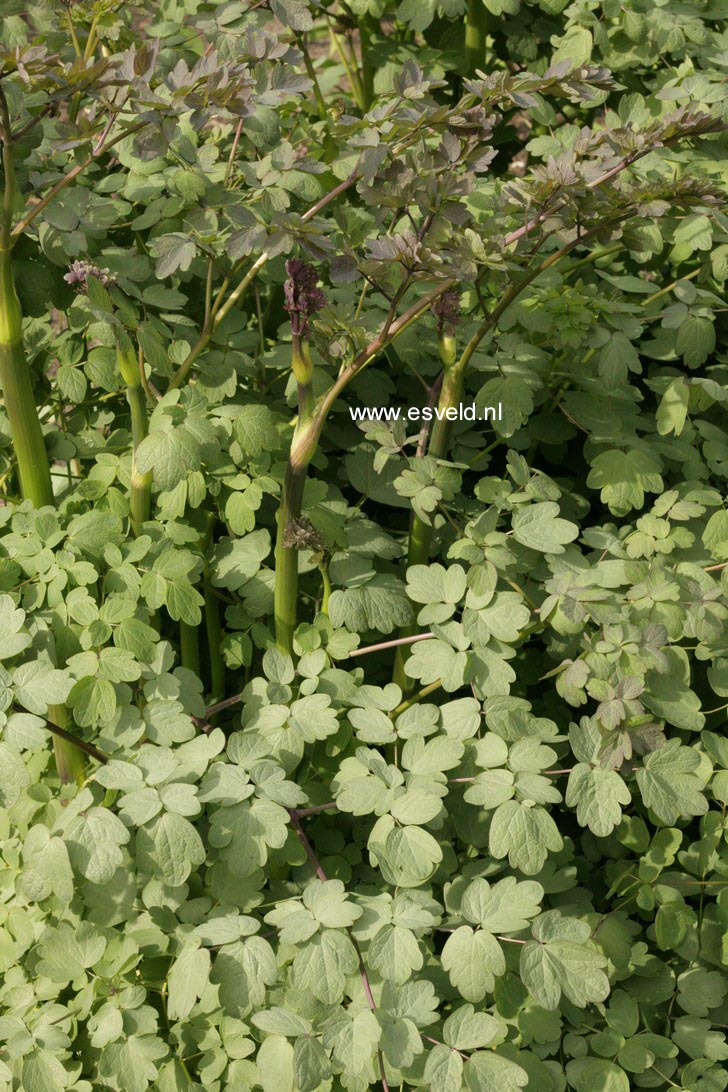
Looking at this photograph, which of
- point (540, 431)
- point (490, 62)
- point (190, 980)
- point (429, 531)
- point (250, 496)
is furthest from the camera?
point (490, 62)

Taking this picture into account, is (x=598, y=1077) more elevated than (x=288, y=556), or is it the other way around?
(x=288, y=556)

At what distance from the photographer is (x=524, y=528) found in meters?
1.66

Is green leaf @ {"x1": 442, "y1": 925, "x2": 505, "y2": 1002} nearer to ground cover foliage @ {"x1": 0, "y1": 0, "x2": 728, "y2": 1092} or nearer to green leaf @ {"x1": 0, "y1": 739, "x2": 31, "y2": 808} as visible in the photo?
ground cover foliage @ {"x1": 0, "y1": 0, "x2": 728, "y2": 1092}

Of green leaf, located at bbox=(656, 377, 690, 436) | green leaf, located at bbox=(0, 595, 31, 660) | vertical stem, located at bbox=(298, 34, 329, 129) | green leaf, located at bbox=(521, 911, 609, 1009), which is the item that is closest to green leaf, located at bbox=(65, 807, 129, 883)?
green leaf, located at bbox=(0, 595, 31, 660)

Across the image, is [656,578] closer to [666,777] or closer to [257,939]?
[666,777]

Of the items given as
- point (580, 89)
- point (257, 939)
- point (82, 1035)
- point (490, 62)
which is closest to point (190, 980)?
point (257, 939)

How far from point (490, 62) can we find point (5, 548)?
1.70 m

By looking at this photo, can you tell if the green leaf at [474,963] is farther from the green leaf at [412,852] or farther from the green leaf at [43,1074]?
the green leaf at [43,1074]

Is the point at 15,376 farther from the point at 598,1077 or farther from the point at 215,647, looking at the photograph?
the point at 598,1077

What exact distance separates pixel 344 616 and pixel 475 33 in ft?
4.88

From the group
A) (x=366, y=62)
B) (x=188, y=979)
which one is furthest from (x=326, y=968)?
(x=366, y=62)

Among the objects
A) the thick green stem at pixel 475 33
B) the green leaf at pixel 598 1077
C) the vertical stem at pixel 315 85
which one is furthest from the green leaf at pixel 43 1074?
the thick green stem at pixel 475 33

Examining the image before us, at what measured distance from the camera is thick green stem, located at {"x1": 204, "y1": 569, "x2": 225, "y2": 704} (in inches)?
75.9

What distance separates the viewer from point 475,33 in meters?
2.40
